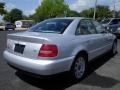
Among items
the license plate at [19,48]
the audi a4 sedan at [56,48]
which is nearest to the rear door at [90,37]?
the audi a4 sedan at [56,48]

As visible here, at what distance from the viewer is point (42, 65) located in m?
4.32

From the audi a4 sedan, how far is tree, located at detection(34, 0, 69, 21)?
176ft

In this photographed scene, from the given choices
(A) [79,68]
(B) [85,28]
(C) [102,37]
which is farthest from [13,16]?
(A) [79,68]

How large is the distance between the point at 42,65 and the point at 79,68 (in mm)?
1374

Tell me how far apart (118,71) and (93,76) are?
0.99 m

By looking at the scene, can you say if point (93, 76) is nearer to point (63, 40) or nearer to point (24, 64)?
point (63, 40)

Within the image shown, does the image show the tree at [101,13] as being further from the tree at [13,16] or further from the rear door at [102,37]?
the rear door at [102,37]

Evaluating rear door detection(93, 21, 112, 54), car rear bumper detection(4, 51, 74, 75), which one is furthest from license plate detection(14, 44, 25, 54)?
rear door detection(93, 21, 112, 54)

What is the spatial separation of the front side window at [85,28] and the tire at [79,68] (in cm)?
63

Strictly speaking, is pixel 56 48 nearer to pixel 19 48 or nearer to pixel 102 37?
pixel 19 48

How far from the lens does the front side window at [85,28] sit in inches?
216

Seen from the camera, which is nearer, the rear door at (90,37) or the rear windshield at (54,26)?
the rear windshield at (54,26)

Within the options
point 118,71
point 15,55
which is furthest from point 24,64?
point 118,71

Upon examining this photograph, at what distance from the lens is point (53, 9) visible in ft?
199
